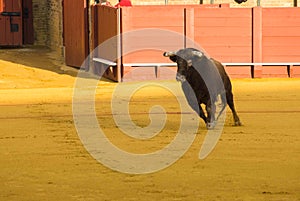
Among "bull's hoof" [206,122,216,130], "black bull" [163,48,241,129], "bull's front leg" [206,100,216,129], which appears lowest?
"bull's hoof" [206,122,216,130]

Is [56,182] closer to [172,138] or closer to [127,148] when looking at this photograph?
[127,148]

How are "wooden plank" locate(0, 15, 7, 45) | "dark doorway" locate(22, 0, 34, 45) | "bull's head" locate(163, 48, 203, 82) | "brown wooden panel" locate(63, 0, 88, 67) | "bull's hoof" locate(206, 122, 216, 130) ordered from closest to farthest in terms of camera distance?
"bull's hoof" locate(206, 122, 216, 130) < "bull's head" locate(163, 48, 203, 82) < "brown wooden panel" locate(63, 0, 88, 67) < "wooden plank" locate(0, 15, 7, 45) < "dark doorway" locate(22, 0, 34, 45)

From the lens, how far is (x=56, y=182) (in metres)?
7.50

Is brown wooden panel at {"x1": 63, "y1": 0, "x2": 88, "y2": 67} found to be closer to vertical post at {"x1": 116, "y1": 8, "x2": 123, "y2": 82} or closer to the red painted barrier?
vertical post at {"x1": 116, "y1": 8, "x2": 123, "y2": 82}

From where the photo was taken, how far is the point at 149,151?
30.4ft

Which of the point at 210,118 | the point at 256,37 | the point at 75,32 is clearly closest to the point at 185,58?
the point at 210,118

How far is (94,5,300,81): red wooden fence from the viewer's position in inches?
750

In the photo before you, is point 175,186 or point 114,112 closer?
point 175,186

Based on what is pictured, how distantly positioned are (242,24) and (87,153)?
10.9 metres

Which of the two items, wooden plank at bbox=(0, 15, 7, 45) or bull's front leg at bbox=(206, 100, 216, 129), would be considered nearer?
bull's front leg at bbox=(206, 100, 216, 129)

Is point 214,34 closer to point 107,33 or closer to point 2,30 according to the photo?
point 107,33

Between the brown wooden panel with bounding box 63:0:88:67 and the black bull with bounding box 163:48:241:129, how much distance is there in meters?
10.2

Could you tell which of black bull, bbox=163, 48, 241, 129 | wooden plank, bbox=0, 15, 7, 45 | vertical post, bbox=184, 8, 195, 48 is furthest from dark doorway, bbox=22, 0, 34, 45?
black bull, bbox=163, 48, 241, 129

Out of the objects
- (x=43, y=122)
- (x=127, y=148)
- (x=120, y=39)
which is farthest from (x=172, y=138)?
(x=120, y=39)
